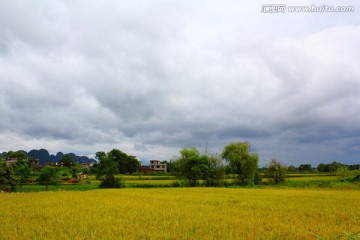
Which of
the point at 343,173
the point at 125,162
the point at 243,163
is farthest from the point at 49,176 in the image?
the point at 125,162

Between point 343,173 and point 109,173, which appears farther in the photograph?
point 343,173

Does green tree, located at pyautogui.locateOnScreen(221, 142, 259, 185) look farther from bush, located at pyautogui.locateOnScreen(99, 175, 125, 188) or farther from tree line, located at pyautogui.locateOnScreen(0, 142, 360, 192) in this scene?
bush, located at pyautogui.locateOnScreen(99, 175, 125, 188)

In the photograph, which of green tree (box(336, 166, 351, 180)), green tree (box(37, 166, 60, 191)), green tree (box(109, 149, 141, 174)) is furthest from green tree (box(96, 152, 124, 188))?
green tree (box(109, 149, 141, 174))

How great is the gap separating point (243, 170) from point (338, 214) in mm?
44145

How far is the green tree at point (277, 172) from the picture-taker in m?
65.7

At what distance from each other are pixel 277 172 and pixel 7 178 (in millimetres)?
49449

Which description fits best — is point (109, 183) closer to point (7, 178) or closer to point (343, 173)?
point (7, 178)

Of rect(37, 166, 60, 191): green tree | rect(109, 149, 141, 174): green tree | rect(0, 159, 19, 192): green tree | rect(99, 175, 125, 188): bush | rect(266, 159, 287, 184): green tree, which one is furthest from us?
rect(109, 149, 141, 174): green tree

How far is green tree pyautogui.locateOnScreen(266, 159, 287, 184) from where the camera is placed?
65.7 metres

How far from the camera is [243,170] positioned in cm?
6288

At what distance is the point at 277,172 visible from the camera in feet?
216

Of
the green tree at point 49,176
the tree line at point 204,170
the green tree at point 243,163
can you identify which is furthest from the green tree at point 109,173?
the green tree at point 243,163

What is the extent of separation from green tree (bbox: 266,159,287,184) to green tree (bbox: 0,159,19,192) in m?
47.6

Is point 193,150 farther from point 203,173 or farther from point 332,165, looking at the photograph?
point 332,165
